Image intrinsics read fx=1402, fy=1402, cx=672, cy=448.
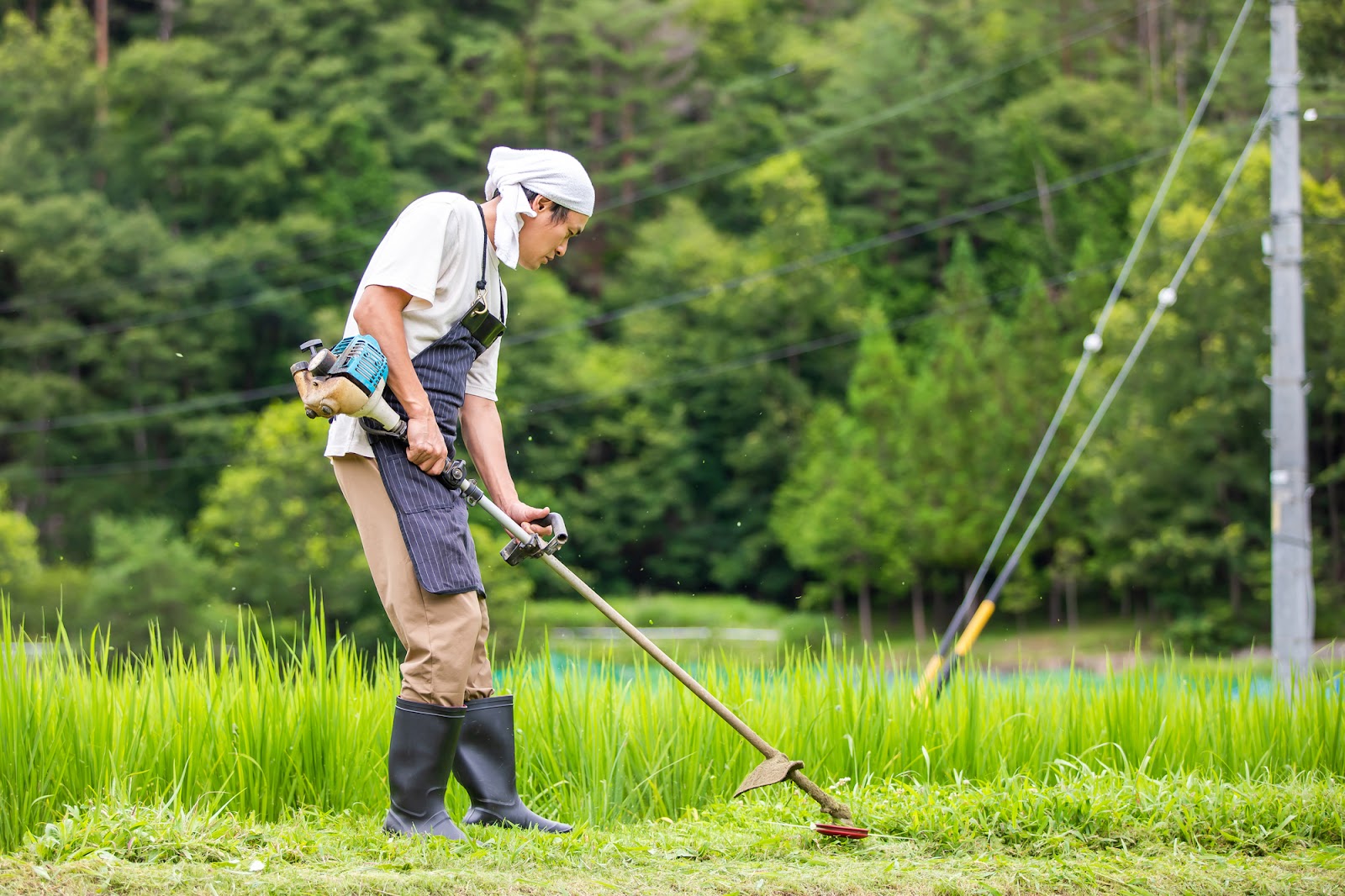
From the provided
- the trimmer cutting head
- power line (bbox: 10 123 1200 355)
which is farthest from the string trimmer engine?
power line (bbox: 10 123 1200 355)

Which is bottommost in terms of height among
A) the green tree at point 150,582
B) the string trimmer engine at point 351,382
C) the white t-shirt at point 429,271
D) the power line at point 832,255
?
the green tree at point 150,582

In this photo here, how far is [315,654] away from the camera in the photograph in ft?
12.7

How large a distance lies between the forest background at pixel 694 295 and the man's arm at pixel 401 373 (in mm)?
27240

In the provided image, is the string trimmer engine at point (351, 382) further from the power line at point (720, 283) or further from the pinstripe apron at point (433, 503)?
the power line at point (720, 283)

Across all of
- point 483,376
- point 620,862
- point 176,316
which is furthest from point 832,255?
point 620,862

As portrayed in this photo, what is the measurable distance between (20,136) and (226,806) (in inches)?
1656

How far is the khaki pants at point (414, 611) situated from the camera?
3.10m

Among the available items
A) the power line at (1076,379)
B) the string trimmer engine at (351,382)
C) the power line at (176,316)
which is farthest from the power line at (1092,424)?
the power line at (176,316)

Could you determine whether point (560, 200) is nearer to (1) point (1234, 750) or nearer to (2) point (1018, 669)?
(2) point (1018, 669)

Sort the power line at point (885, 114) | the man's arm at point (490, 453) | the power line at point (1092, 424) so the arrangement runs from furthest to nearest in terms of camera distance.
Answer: the power line at point (885, 114)
the power line at point (1092, 424)
the man's arm at point (490, 453)

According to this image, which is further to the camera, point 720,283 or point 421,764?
point 720,283

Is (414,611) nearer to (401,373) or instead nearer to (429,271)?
(401,373)

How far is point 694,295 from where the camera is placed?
140 ft

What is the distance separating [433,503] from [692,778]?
4.08 feet
